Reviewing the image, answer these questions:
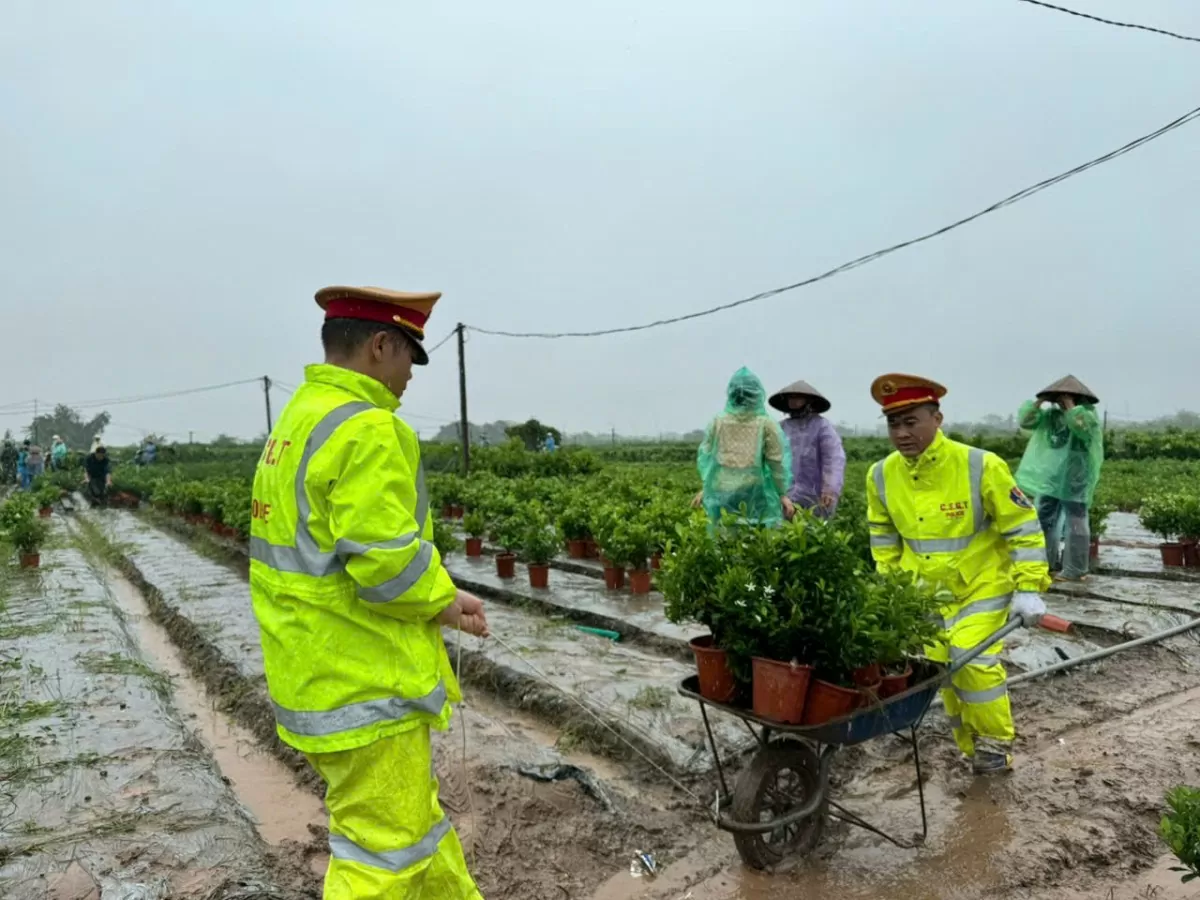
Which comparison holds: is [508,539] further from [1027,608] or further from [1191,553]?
[1191,553]

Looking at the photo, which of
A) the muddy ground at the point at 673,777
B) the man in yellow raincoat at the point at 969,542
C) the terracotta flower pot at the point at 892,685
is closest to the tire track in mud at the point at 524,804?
the muddy ground at the point at 673,777

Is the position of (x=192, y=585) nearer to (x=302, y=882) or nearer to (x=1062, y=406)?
(x=302, y=882)

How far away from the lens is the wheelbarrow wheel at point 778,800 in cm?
331

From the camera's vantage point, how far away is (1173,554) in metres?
8.61

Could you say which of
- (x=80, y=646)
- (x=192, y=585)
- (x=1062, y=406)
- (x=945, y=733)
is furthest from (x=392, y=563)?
(x=192, y=585)

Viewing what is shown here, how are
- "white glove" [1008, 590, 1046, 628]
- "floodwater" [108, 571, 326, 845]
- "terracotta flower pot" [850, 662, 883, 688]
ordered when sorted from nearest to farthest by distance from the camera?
"terracotta flower pot" [850, 662, 883, 688]
"white glove" [1008, 590, 1046, 628]
"floodwater" [108, 571, 326, 845]

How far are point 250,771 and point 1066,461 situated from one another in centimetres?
696

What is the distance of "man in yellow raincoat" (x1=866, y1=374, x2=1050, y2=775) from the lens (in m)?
4.02

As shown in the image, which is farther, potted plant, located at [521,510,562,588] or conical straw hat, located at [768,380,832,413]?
potted plant, located at [521,510,562,588]

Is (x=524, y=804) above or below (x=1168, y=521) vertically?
below

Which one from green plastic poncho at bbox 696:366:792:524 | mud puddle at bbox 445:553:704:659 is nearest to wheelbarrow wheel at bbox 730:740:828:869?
mud puddle at bbox 445:553:704:659

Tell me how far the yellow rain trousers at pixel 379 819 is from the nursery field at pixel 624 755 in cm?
43

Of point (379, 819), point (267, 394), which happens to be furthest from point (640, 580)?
point (267, 394)

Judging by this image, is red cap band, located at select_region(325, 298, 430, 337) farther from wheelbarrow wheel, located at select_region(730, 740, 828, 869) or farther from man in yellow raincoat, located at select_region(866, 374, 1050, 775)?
man in yellow raincoat, located at select_region(866, 374, 1050, 775)
